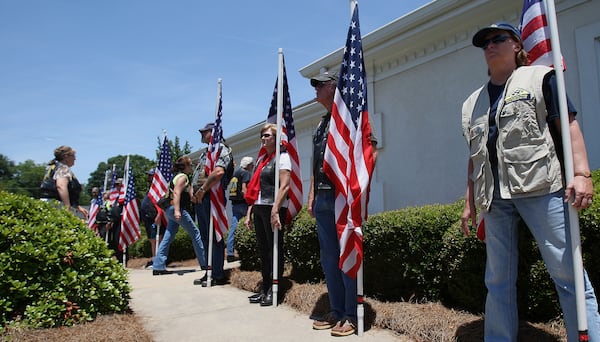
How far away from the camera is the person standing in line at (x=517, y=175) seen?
2.42 meters

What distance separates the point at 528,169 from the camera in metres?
2.47

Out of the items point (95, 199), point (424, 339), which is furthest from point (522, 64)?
point (95, 199)

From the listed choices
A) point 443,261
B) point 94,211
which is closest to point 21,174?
point 94,211

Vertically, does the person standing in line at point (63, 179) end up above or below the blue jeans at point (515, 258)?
above

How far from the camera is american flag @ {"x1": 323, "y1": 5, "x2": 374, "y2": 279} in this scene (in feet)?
11.8

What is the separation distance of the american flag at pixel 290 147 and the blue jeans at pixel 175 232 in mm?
2546

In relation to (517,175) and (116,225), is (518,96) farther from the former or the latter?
(116,225)

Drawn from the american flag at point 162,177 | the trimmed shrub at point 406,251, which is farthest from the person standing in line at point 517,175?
the american flag at point 162,177

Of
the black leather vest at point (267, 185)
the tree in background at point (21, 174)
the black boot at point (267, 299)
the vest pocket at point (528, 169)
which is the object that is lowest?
the black boot at point (267, 299)

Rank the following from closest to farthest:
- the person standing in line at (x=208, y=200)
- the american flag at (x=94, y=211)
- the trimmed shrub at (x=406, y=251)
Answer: the trimmed shrub at (x=406, y=251)
the person standing in line at (x=208, y=200)
the american flag at (x=94, y=211)

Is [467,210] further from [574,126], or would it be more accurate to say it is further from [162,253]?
[162,253]

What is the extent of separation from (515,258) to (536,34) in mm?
1647

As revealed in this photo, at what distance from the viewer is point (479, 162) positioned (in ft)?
9.16

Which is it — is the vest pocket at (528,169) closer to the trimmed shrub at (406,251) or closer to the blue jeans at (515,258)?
the blue jeans at (515,258)
